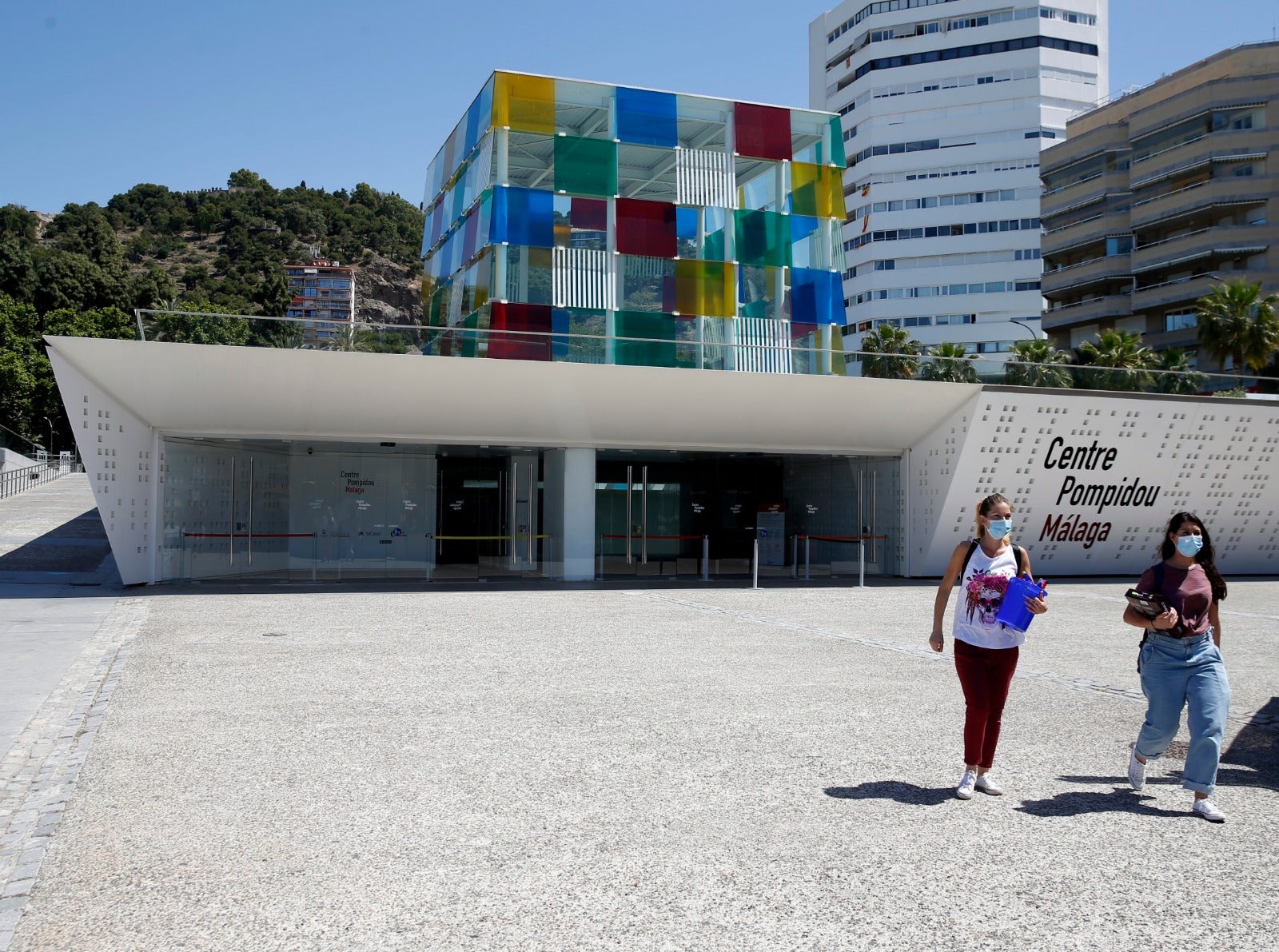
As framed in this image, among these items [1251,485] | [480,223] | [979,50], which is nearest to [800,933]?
[480,223]

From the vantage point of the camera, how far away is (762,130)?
26.1m

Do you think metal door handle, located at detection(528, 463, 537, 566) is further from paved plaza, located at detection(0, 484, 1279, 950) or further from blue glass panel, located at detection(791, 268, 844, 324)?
Result: paved plaza, located at detection(0, 484, 1279, 950)

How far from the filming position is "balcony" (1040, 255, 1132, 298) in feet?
210

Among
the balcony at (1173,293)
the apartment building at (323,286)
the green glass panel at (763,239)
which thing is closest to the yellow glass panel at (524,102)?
the green glass panel at (763,239)

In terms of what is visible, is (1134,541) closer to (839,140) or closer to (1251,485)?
(1251,485)

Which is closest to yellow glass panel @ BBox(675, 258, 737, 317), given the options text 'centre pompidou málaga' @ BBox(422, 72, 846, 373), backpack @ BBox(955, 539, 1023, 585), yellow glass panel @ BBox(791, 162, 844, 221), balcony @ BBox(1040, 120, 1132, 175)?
text 'centre pompidou málaga' @ BBox(422, 72, 846, 373)

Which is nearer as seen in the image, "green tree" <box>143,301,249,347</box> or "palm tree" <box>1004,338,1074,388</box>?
"green tree" <box>143,301,249,347</box>

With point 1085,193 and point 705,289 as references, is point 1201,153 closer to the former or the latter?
point 1085,193

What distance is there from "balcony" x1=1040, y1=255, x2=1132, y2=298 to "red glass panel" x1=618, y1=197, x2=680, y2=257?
1911 inches

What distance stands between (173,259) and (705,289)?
319ft

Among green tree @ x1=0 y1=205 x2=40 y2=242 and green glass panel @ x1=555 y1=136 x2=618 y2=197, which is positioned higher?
green tree @ x1=0 y1=205 x2=40 y2=242

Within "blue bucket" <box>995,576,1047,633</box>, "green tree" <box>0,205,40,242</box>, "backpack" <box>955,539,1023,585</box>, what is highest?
"green tree" <box>0,205,40,242</box>

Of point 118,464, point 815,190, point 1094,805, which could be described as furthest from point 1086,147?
point 1094,805

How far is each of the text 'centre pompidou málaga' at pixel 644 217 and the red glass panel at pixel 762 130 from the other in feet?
0.10
